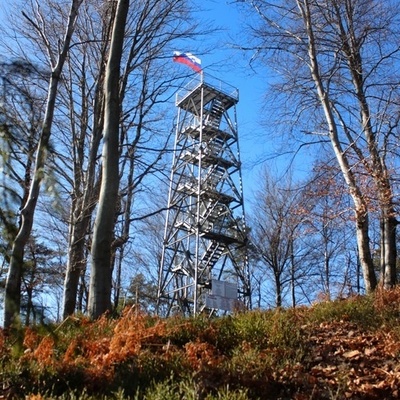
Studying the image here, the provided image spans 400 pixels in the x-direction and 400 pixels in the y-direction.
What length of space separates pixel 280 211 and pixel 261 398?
20464 mm

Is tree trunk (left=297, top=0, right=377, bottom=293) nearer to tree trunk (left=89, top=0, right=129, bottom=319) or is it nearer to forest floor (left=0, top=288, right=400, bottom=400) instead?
forest floor (left=0, top=288, right=400, bottom=400)

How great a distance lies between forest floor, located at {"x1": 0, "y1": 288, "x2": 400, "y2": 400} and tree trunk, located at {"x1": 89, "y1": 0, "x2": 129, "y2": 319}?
49cm

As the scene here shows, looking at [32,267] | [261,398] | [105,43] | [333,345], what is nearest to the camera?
[32,267]

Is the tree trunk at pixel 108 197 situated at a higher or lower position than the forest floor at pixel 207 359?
higher

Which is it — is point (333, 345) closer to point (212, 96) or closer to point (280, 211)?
point (280, 211)

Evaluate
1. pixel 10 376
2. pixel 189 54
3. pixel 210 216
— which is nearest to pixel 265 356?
pixel 10 376

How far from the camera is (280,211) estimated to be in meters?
24.1

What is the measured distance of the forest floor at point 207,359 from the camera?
390 cm

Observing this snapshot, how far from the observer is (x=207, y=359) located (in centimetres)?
464

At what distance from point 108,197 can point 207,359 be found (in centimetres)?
306

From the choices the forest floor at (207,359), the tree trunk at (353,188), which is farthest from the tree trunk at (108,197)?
the tree trunk at (353,188)

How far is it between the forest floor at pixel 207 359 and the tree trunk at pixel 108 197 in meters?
A: 0.49

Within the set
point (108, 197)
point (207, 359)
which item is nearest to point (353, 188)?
point (108, 197)

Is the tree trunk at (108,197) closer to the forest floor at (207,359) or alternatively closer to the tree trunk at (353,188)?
the forest floor at (207,359)
